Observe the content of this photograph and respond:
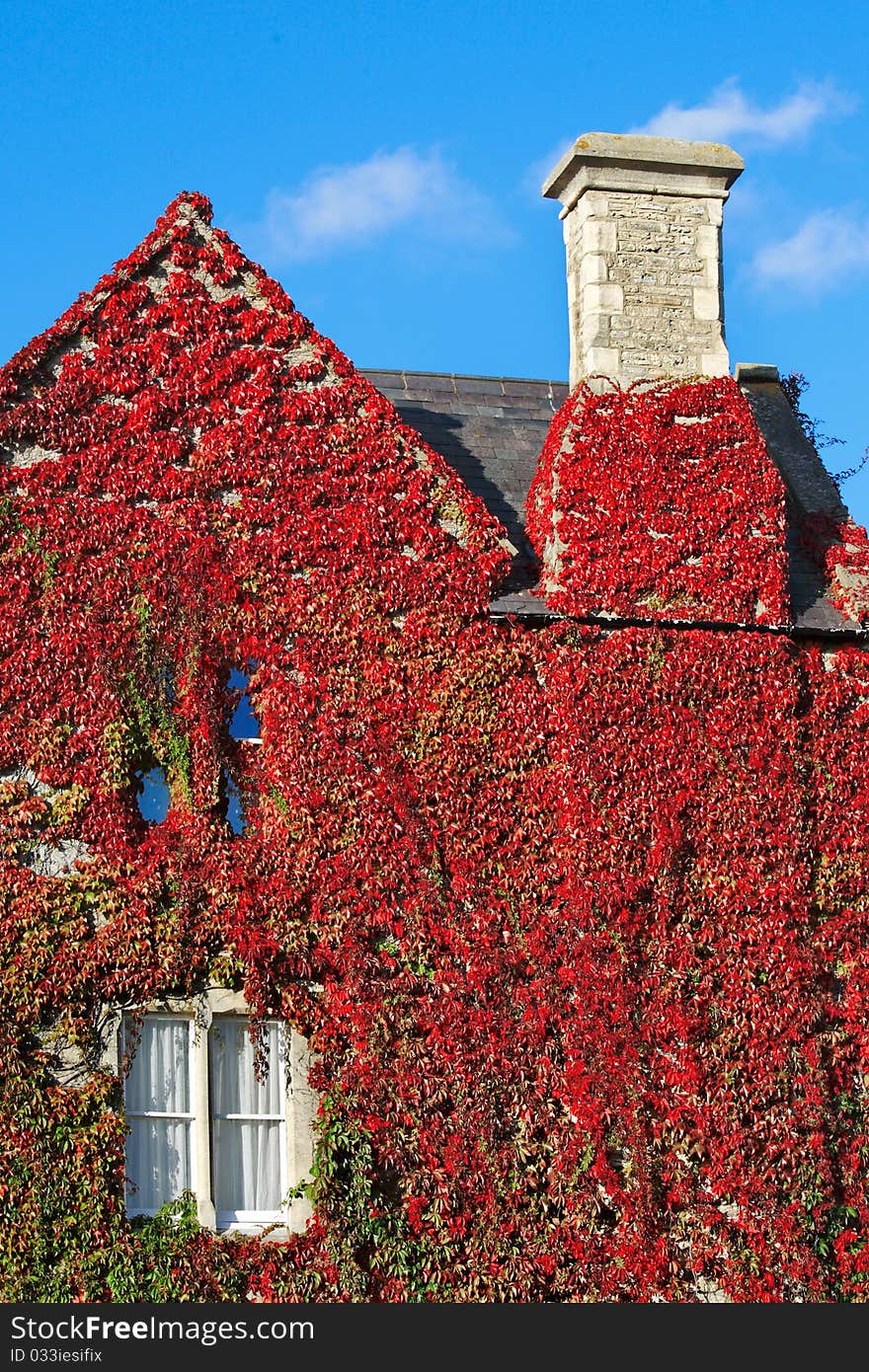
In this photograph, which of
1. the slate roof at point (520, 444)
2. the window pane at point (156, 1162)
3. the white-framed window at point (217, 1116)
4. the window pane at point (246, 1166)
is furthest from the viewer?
the slate roof at point (520, 444)

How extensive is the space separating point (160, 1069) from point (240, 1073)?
64cm

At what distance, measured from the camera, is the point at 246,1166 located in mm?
15211

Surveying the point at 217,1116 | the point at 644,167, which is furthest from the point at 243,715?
the point at 644,167

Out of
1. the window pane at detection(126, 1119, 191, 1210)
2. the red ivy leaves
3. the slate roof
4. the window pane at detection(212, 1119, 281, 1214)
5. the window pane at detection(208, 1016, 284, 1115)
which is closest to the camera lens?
the window pane at detection(126, 1119, 191, 1210)

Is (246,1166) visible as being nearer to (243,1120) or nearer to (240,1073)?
(243,1120)

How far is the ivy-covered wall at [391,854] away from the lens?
14.9 metres

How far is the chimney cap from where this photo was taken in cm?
1877

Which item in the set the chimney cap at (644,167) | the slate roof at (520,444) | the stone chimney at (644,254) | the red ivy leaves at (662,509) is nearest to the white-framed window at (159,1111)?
the slate roof at (520,444)

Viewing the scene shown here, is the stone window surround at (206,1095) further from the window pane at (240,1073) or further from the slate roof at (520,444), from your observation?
the slate roof at (520,444)

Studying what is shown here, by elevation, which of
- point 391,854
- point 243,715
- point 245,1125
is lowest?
point 245,1125

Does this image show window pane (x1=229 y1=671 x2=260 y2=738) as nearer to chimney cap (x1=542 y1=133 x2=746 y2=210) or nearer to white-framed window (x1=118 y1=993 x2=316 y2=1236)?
white-framed window (x1=118 y1=993 x2=316 y2=1236)

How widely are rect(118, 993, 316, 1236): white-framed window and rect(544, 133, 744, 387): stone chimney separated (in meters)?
7.36

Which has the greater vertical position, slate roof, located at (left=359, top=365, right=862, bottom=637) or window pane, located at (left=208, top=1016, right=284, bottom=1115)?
slate roof, located at (left=359, top=365, right=862, bottom=637)

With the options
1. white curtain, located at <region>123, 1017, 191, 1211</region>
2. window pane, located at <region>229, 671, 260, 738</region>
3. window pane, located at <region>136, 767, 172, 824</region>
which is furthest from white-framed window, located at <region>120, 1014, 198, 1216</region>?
window pane, located at <region>229, 671, 260, 738</region>
